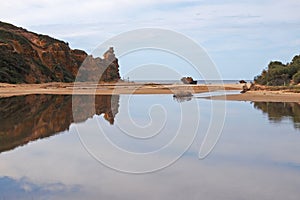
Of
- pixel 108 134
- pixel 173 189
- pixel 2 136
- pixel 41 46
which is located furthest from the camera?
pixel 41 46

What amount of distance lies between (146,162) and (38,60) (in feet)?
232

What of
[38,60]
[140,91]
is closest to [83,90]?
[140,91]

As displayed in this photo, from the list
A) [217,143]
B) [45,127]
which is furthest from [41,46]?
[217,143]

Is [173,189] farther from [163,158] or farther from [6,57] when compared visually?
[6,57]

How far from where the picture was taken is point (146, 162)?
10938 millimetres

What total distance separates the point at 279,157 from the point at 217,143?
2.69 metres

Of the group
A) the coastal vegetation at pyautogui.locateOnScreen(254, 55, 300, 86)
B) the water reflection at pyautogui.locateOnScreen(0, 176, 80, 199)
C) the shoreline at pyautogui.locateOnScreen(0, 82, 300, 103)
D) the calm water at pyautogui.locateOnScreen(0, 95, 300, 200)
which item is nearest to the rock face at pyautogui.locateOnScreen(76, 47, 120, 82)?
the shoreline at pyautogui.locateOnScreen(0, 82, 300, 103)

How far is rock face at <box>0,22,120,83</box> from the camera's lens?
68500 mm

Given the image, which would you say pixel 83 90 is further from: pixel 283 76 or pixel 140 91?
pixel 283 76

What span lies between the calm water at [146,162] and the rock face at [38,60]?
51.0 metres

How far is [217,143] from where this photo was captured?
13.6 metres

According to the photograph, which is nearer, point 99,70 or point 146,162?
point 146,162

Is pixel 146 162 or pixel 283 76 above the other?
pixel 283 76

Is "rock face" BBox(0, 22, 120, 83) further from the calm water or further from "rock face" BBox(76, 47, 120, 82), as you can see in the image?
the calm water
